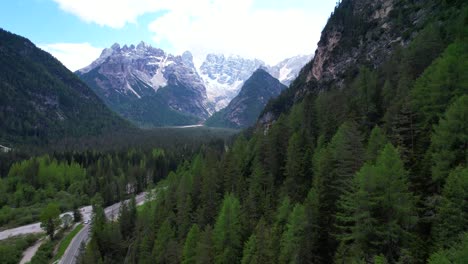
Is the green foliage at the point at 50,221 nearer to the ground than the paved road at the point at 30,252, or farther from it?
farther from it

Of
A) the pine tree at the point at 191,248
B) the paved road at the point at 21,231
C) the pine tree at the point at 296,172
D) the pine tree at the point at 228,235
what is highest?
the pine tree at the point at 296,172

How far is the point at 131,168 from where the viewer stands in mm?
169750

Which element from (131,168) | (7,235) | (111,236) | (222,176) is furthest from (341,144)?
(131,168)

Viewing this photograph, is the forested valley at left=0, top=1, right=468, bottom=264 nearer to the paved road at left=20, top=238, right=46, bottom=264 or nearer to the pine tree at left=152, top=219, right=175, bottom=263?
the pine tree at left=152, top=219, right=175, bottom=263

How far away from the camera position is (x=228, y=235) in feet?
170

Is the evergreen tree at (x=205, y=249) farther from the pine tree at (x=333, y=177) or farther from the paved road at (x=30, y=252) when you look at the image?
the paved road at (x=30, y=252)

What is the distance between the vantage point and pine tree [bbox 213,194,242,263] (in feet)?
162

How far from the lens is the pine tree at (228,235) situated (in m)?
49.5

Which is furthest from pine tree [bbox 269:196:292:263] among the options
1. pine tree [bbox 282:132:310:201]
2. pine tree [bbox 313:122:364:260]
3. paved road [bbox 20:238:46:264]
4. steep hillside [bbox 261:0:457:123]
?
paved road [bbox 20:238:46:264]

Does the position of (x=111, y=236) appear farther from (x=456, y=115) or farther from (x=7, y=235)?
(x=456, y=115)

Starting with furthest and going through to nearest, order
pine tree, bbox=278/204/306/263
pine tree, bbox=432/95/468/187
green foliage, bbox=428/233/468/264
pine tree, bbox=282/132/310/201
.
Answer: pine tree, bbox=282/132/310/201 → pine tree, bbox=278/204/306/263 → pine tree, bbox=432/95/468/187 → green foliage, bbox=428/233/468/264

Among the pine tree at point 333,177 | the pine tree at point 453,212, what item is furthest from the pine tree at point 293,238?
the pine tree at point 453,212

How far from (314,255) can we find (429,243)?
11941 mm

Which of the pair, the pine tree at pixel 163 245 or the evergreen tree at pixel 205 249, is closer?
the evergreen tree at pixel 205 249
